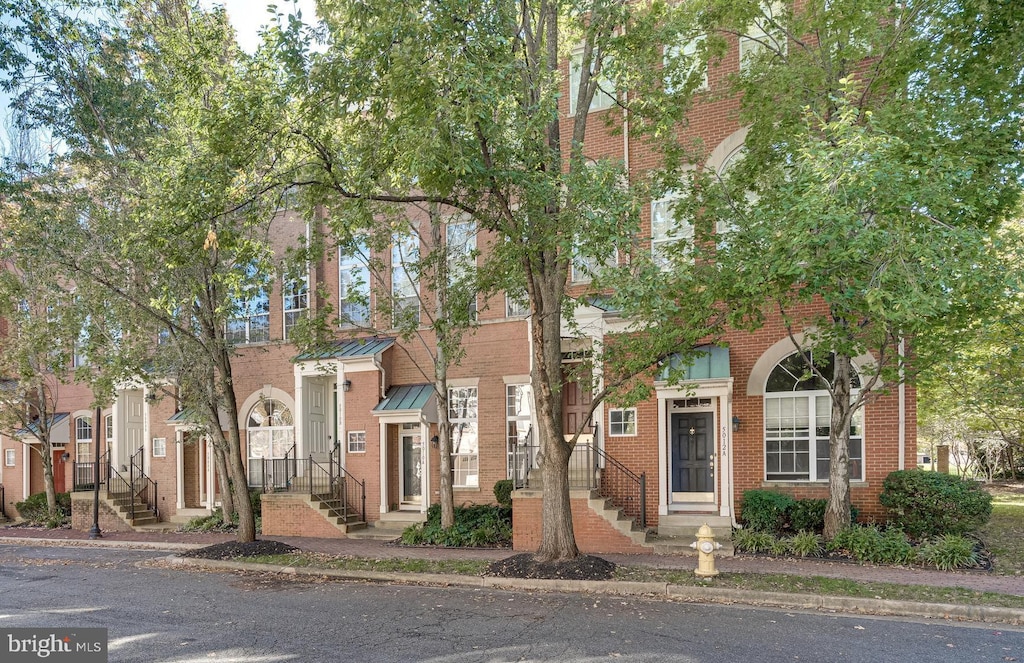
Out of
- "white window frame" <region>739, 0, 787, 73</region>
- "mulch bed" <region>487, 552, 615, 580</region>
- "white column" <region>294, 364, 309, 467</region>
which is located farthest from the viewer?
"white column" <region>294, 364, 309, 467</region>

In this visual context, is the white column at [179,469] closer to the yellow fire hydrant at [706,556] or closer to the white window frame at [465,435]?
the white window frame at [465,435]

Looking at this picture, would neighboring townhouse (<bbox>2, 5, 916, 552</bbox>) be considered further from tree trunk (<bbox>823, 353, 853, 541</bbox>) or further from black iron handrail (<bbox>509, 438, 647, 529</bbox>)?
tree trunk (<bbox>823, 353, 853, 541</bbox>)

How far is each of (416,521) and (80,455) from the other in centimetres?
1379

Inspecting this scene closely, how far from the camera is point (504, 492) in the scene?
1638 centimetres

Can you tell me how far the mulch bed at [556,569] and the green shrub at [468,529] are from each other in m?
3.17

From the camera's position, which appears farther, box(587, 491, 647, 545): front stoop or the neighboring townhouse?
the neighboring townhouse

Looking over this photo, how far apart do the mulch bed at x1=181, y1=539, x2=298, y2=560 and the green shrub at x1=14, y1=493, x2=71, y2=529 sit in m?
10.6

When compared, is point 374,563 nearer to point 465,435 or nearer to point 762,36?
point 465,435

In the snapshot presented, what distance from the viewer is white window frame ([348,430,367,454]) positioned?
1898 centimetres

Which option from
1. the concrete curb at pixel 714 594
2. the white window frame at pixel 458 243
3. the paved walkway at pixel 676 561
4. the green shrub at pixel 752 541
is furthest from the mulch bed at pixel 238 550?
the green shrub at pixel 752 541

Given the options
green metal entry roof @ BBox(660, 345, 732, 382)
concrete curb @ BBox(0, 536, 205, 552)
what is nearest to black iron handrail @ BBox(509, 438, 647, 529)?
green metal entry roof @ BBox(660, 345, 732, 382)

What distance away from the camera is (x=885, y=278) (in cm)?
859

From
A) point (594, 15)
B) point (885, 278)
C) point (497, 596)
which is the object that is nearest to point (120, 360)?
point (497, 596)

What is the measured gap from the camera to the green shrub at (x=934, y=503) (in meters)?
12.6
